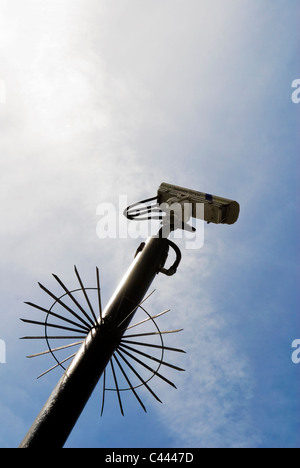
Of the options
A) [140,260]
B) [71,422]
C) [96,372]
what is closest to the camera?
[71,422]

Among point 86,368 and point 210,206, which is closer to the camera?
point 86,368

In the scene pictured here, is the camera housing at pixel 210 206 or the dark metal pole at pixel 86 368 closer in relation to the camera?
the dark metal pole at pixel 86 368

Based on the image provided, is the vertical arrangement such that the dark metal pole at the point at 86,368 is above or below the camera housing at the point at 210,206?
below

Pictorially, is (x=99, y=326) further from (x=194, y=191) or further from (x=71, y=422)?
(x=194, y=191)

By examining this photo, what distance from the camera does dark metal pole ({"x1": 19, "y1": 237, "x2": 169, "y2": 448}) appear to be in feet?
13.8

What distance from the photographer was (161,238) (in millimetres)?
6660

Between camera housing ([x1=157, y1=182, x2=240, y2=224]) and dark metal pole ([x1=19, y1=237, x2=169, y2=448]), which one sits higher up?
camera housing ([x1=157, y1=182, x2=240, y2=224])

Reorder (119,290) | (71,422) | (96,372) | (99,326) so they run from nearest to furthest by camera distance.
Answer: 1. (71,422)
2. (96,372)
3. (99,326)
4. (119,290)

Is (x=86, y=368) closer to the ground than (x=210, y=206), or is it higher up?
closer to the ground

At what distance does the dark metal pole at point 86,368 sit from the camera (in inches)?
165

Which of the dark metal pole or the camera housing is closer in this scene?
the dark metal pole

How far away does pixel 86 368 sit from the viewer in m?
4.62
